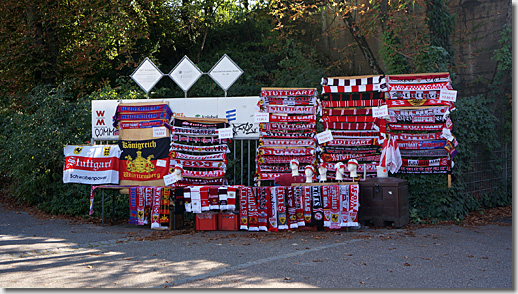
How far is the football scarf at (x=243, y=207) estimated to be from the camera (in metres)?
10.4

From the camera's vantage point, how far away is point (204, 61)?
20844 millimetres

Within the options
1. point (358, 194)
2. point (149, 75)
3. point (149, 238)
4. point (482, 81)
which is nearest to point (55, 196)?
point (149, 75)

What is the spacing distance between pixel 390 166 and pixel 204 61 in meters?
11.4

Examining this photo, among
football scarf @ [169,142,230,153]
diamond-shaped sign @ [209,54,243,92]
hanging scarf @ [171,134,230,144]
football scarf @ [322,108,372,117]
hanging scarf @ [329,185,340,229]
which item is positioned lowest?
hanging scarf @ [329,185,340,229]

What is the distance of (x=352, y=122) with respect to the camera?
38.6 ft

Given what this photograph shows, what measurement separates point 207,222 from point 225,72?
432cm

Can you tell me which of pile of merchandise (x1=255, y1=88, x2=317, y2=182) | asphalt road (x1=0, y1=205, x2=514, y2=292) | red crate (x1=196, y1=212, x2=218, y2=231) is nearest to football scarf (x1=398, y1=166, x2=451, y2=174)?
asphalt road (x1=0, y1=205, x2=514, y2=292)

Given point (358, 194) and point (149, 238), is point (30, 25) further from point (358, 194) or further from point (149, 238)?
point (358, 194)

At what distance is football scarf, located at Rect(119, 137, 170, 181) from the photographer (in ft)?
39.2

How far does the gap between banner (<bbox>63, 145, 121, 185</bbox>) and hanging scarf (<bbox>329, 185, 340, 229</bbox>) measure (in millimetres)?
5007

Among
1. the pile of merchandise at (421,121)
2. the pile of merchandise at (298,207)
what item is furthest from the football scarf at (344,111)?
the pile of merchandise at (298,207)

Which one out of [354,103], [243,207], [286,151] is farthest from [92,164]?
[354,103]

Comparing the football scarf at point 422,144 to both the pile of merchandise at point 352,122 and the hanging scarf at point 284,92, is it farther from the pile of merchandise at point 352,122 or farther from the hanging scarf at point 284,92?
the hanging scarf at point 284,92

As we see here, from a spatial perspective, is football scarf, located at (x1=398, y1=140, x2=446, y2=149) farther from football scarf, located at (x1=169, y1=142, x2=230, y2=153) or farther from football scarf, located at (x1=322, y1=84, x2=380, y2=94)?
football scarf, located at (x1=169, y1=142, x2=230, y2=153)
